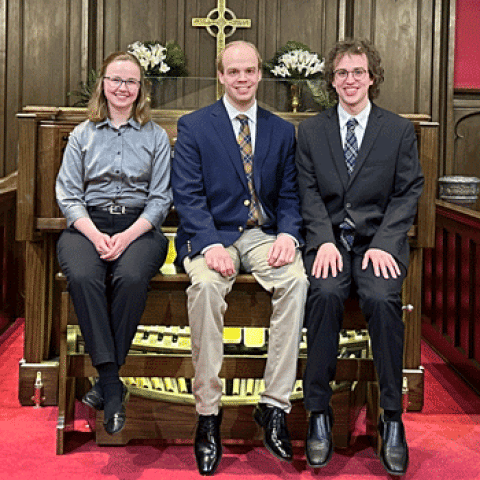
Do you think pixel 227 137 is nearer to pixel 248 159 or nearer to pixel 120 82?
pixel 248 159

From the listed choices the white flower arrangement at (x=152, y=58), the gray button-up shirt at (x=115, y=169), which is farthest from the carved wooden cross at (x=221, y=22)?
the gray button-up shirt at (x=115, y=169)

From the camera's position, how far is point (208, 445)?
2885 mm

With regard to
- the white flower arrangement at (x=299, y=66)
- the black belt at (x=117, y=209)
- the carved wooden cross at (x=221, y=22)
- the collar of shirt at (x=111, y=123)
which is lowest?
the black belt at (x=117, y=209)

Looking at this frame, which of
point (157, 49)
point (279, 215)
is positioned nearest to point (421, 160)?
point (279, 215)

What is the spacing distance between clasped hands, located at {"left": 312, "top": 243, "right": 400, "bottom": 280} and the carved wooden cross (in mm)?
→ 3489

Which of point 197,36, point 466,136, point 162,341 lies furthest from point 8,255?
point 466,136

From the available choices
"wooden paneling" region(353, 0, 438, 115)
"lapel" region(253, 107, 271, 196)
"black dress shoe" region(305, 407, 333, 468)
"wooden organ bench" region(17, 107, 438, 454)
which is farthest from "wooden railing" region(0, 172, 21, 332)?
"wooden paneling" region(353, 0, 438, 115)

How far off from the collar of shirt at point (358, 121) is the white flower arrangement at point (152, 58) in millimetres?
2460

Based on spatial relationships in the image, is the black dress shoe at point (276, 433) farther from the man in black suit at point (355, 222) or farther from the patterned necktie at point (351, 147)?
the patterned necktie at point (351, 147)

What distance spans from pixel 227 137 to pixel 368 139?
0.57 metres

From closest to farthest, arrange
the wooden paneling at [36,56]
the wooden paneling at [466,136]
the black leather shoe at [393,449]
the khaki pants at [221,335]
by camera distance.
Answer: the black leather shoe at [393,449] → the khaki pants at [221,335] → the wooden paneling at [36,56] → the wooden paneling at [466,136]

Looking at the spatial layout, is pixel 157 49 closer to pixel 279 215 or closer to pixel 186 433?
pixel 279 215

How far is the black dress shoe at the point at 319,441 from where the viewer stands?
9.31 ft

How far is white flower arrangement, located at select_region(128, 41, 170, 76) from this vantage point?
18.0 feet
